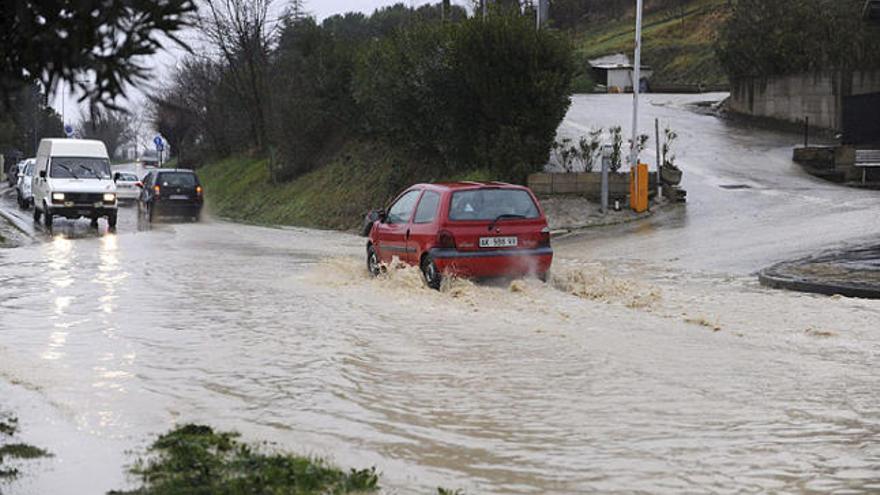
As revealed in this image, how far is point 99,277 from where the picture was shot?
1702 cm

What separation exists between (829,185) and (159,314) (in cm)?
2052

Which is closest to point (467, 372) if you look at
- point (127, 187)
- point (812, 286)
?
point (812, 286)

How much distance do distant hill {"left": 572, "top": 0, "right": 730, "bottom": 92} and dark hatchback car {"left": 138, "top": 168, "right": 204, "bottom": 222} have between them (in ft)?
106

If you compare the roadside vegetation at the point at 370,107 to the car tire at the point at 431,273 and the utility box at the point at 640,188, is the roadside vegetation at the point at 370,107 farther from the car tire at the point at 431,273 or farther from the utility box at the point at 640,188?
the car tire at the point at 431,273

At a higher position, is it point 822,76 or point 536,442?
point 822,76

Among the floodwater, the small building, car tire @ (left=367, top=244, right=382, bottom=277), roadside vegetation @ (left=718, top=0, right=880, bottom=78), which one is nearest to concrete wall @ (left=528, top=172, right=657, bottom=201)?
the floodwater

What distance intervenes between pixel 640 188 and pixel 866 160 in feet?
24.8

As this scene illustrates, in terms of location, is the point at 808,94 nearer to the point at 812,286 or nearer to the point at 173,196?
the point at 173,196

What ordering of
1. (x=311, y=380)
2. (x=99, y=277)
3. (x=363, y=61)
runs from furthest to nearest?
(x=363, y=61)
(x=99, y=277)
(x=311, y=380)

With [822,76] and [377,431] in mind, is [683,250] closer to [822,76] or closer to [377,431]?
[377,431]

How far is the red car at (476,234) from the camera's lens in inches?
551

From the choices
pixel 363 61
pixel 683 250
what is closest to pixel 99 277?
pixel 683 250

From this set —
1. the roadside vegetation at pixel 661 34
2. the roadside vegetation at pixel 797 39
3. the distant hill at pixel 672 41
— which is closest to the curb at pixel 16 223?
the roadside vegetation at pixel 797 39

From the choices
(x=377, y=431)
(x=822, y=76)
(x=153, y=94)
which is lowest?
(x=377, y=431)
